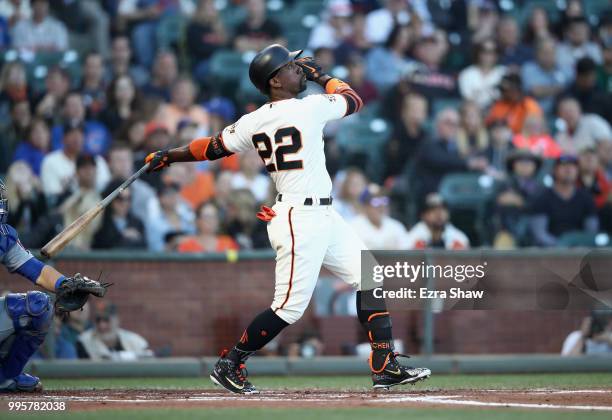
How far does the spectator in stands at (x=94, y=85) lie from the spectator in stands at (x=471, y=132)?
157 inches

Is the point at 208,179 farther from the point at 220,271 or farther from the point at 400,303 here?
the point at 400,303

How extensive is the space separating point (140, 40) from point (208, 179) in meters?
2.68

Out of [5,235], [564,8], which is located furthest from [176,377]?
[564,8]

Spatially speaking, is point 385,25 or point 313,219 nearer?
point 313,219

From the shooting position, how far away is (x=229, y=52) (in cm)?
1380

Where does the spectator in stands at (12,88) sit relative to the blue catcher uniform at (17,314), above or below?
above

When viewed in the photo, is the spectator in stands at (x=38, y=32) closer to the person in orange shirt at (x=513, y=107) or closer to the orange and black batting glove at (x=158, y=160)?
the person in orange shirt at (x=513, y=107)

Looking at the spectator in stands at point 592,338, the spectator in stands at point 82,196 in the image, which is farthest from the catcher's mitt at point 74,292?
the spectator in stands at point 592,338

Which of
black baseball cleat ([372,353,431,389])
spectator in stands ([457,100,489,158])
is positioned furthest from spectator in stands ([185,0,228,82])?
black baseball cleat ([372,353,431,389])

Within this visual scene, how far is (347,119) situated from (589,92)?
3.06 metres

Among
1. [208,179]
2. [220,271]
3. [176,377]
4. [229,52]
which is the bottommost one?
[176,377]

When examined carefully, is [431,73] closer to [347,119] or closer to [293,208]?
[347,119]

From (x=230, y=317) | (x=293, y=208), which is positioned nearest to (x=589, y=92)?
(x=230, y=317)

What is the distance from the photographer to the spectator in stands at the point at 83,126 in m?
12.5
